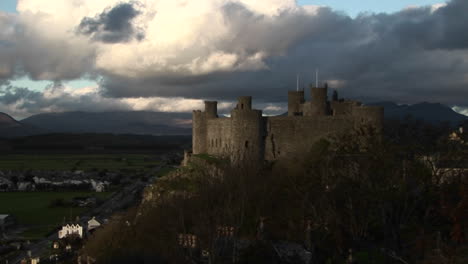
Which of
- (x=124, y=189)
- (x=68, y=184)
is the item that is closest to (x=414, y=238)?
(x=124, y=189)

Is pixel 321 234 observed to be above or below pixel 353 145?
below

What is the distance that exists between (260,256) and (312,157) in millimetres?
9067

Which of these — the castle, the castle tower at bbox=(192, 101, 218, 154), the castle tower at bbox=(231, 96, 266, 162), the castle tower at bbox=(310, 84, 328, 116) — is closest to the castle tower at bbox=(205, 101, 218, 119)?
the castle tower at bbox=(192, 101, 218, 154)

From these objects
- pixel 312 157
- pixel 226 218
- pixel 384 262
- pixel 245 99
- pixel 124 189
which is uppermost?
pixel 245 99

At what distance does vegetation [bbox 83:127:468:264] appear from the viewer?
114 feet

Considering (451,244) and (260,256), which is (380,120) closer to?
(451,244)

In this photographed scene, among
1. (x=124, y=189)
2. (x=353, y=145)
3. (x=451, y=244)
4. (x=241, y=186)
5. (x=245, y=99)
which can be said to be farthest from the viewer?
(x=124, y=189)

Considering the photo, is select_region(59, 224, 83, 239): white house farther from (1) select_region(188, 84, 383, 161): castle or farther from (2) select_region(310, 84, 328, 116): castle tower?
(2) select_region(310, 84, 328, 116): castle tower

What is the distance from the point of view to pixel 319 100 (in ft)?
154

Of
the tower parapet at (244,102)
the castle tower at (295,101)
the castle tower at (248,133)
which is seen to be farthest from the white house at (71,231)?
the castle tower at (295,101)

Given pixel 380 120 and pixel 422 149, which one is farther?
pixel 380 120

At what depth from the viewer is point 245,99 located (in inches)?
1924

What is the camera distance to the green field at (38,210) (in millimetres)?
80500

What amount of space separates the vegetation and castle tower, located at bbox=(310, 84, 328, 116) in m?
5.56
